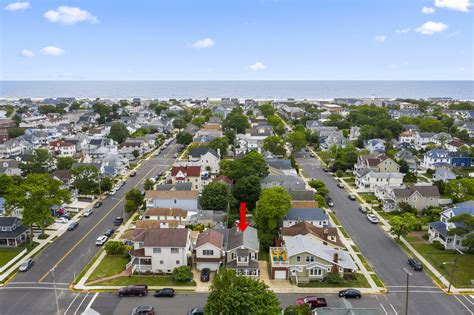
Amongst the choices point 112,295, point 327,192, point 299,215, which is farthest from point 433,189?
point 112,295

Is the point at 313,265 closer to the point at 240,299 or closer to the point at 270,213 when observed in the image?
the point at 270,213

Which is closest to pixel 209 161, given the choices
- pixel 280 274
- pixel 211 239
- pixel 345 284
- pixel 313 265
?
pixel 211 239

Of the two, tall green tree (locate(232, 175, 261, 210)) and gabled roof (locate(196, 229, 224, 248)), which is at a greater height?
tall green tree (locate(232, 175, 261, 210))

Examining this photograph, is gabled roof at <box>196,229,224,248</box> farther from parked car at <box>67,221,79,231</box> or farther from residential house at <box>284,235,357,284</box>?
parked car at <box>67,221,79,231</box>

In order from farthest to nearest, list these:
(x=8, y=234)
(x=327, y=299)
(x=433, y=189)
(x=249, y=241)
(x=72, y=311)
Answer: (x=433, y=189) < (x=8, y=234) < (x=249, y=241) < (x=327, y=299) < (x=72, y=311)

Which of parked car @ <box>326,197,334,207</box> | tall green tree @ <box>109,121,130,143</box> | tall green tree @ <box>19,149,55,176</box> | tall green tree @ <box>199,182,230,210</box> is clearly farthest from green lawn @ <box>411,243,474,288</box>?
tall green tree @ <box>109,121,130,143</box>

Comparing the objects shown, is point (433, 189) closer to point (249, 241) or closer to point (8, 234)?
point (249, 241)
